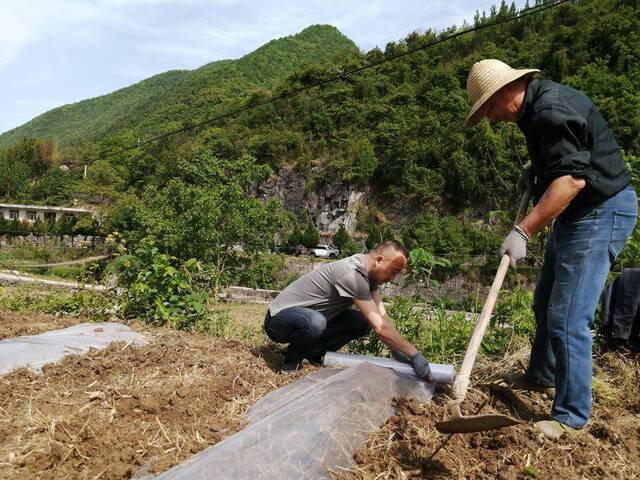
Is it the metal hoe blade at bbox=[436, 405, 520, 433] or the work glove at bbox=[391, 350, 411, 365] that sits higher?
the metal hoe blade at bbox=[436, 405, 520, 433]

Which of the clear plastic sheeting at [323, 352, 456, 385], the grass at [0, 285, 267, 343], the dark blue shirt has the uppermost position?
the dark blue shirt

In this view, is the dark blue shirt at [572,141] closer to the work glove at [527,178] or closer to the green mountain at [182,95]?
the work glove at [527,178]

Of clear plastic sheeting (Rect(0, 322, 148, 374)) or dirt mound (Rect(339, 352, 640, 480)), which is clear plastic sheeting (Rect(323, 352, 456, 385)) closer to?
dirt mound (Rect(339, 352, 640, 480))

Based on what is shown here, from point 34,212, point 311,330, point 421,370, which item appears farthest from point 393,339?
point 34,212

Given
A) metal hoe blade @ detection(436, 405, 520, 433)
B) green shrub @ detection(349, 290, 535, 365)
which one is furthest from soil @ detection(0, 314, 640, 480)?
green shrub @ detection(349, 290, 535, 365)

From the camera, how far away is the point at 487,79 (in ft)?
7.62

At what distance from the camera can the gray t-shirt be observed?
3.05 metres

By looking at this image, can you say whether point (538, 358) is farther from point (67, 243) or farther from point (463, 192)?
point (67, 243)

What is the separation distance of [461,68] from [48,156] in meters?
51.3

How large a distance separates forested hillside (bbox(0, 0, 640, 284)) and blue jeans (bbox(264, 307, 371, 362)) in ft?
49.7

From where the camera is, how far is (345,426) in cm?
205

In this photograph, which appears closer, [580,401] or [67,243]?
[580,401]

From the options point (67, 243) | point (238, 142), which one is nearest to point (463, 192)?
point (238, 142)

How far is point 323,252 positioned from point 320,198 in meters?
9.80
